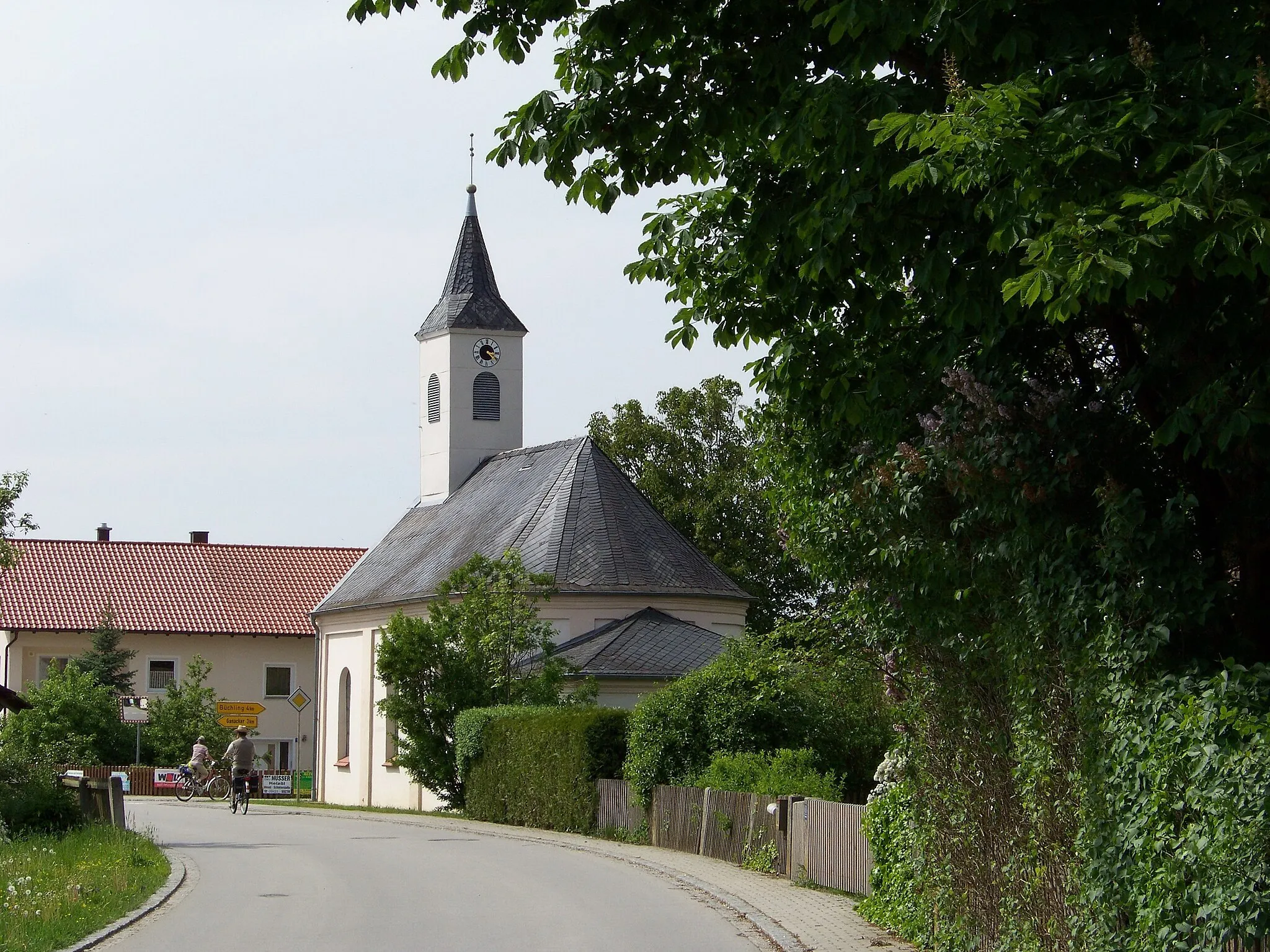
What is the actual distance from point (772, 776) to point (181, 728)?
35.8 meters

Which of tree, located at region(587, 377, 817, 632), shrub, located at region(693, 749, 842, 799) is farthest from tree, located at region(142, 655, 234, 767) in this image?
shrub, located at region(693, 749, 842, 799)

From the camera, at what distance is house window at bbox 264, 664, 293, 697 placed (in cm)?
5972

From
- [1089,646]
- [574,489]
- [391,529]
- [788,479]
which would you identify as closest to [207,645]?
[391,529]

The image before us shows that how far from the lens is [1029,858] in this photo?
399 inches

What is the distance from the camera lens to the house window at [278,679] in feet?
196

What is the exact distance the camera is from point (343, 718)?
48.8 meters

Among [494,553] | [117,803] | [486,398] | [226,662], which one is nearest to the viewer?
[117,803]

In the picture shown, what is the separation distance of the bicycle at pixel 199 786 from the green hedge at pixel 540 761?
11641mm

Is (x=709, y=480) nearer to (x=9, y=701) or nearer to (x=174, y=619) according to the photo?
(x=174, y=619)

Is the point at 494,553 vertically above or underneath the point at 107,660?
above

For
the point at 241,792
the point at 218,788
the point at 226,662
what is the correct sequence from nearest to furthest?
the point at 241,792, the point at 218,788, the point at 226,662

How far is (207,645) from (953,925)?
168 feet

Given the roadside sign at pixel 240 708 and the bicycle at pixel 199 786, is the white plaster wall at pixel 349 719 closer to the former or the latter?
the roadside sign at pixel 240 708

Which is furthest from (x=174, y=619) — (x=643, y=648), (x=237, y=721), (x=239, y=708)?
(x=643, y=648)
